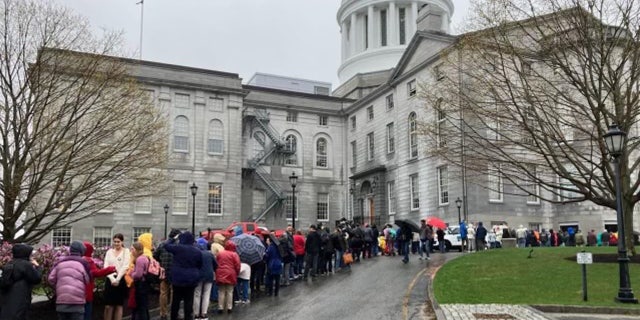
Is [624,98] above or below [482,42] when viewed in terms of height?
below

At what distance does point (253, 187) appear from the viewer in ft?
174

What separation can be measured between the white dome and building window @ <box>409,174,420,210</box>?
2181 centimetres

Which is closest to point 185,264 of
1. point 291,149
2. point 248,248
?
Result: point 248,248

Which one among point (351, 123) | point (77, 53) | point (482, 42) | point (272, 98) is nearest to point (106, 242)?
point (272, 98)

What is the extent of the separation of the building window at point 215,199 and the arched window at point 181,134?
149 inches

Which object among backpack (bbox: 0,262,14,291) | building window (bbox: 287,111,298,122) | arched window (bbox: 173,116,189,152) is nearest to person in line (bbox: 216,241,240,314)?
backpack (bbox: 0,262,14,291)

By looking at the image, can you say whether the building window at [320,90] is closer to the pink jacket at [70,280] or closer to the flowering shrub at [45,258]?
the flowering shrub at [45,258]

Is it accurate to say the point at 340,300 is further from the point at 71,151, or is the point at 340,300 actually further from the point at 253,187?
the point at 253,187

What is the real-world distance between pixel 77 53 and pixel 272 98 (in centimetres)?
3634

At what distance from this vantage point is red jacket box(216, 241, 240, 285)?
13258mm

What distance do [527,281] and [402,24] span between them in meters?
54.1

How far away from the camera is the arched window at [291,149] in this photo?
5484 centimetres

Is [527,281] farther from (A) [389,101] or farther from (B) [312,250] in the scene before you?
(A) [389,101]

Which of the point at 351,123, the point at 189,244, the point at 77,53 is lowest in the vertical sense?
the point at 189,244
